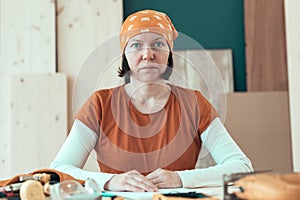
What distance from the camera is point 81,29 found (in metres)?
3.20

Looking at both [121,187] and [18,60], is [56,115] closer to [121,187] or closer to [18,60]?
[18,60]

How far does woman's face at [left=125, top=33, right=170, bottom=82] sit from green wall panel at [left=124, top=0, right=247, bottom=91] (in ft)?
6.28

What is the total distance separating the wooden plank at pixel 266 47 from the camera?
3.21 m

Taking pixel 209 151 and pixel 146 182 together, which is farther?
pixel 209 151

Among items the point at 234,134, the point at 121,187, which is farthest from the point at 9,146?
the point at 121,187

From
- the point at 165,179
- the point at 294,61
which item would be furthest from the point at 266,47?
the point at 165,179

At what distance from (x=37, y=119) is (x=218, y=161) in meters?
1.92

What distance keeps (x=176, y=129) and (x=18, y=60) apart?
201 cm

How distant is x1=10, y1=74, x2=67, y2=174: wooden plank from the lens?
121 inches

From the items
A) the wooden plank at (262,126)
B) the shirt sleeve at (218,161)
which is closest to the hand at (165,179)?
the shirt sleeve at (218,161)

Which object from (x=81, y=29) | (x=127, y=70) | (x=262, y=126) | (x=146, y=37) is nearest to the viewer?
(x=146, y=37)

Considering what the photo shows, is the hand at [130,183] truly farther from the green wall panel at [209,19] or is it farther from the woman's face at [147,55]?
the green wall panel at [209,19]

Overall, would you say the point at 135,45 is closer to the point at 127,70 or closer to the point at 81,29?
the point at 127,70

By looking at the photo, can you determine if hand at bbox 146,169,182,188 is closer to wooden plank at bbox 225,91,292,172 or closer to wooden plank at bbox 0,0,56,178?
wooden plank at bbox 225,91,292,172
